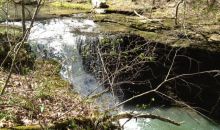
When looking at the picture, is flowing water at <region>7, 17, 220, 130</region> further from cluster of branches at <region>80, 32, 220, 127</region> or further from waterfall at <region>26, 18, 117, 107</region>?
cluster of branches at <region>80, 32, 220, 127</region>

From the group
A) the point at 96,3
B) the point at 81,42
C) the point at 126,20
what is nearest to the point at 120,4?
the point at 96,3

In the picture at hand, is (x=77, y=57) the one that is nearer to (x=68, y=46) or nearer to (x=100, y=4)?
(x=68, y=46)

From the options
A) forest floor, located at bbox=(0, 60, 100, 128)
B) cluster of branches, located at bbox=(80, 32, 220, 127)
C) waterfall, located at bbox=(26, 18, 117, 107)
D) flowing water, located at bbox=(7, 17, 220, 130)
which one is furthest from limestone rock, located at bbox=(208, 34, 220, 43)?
forest floor, located at bbox=(0, 60, 100, 128)

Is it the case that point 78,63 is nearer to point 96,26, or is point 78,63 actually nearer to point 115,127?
point 96,26

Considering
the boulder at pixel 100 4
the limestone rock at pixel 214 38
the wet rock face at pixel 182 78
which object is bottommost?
the wet rock face at pixel 182 78

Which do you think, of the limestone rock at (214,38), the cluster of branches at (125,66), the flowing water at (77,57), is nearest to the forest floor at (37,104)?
the cluster of branches at (125,66)

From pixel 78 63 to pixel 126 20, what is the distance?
4.51m

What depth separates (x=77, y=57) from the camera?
14.6m

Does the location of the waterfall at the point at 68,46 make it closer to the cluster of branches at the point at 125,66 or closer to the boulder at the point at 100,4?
the cluster of branches at the point at 125,66

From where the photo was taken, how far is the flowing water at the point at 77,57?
38.2 ft

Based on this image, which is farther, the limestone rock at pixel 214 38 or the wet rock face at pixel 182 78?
the limestone rock at pixel 214 38

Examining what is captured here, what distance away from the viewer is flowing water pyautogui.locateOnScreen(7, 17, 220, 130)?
38.2ft

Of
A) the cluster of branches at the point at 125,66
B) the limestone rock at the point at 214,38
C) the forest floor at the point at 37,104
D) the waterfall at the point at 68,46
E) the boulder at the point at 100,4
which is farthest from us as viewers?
the boulder at the point at 100,4

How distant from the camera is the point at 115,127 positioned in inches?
315
